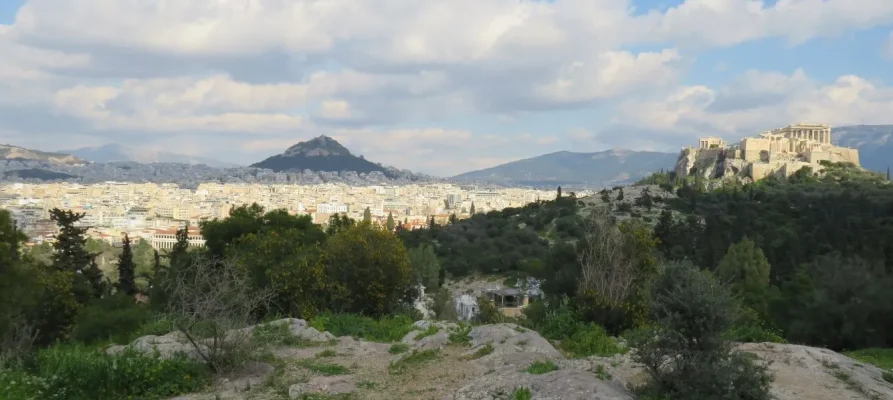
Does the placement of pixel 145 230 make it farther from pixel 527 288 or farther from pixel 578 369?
pixel 578 369

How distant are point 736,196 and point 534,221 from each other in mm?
19581

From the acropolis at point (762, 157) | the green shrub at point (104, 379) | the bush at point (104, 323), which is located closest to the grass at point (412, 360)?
the green shrub at point (104, 379)

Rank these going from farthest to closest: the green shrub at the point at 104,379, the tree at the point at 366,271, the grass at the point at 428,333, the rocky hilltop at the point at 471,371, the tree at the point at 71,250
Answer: the tree at the point at 71,250
the tree at the point at 366,271
the grass at the point at 428,333
the green shrub at the point at 104,379
the rocky hilltop at the point at 471,371

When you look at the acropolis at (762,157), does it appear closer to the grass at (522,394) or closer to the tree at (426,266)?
the tree at (426,266)

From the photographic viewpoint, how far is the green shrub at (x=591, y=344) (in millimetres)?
10766

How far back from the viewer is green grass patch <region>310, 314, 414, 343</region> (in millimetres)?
13133

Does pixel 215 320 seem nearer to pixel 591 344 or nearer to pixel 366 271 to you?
pixel 591 344

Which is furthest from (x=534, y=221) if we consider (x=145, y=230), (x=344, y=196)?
(x=344, y=196)

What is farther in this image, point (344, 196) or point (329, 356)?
point (344, 196)

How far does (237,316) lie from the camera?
960 centimetres

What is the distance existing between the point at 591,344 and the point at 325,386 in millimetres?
4819

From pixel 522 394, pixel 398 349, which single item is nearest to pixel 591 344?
pixel 398 349

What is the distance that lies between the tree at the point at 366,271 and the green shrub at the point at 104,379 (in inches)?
320

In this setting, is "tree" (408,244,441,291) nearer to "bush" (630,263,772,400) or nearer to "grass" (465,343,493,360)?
"grass" (465,343,493,360)
